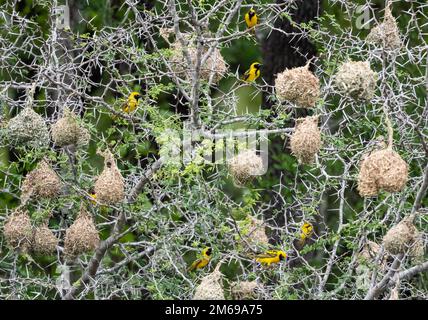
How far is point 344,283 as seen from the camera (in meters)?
6.50

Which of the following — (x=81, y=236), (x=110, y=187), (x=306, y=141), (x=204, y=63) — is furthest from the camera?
(x=204, y=63)

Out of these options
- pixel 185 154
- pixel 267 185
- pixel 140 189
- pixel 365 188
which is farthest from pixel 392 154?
pixel 267 185

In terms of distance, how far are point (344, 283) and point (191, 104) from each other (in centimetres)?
135

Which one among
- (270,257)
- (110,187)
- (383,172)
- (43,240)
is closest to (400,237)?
(383,172)

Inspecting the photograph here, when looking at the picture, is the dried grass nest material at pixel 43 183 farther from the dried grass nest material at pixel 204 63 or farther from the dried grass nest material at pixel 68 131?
the dried grass nest material at pixel 204 63

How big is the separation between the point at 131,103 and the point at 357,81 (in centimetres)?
146

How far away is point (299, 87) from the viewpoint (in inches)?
241

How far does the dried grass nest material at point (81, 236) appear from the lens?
6.55 metres

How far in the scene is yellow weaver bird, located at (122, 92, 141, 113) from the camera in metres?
6.66

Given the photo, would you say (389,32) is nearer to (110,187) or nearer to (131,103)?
(131,103)

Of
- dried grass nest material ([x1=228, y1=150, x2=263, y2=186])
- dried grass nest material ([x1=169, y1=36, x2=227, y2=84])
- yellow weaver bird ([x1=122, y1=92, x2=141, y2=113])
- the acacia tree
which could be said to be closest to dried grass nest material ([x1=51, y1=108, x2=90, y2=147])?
the acacia tree

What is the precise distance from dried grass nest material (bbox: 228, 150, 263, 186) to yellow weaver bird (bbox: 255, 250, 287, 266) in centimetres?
41

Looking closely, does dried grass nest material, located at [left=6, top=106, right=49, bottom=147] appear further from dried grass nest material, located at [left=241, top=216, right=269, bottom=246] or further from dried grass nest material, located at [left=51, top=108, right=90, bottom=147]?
dried grass nest material, located at [left=241, top=216, right=269, bottom=246]

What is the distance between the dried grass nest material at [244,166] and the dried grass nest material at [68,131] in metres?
0.91
